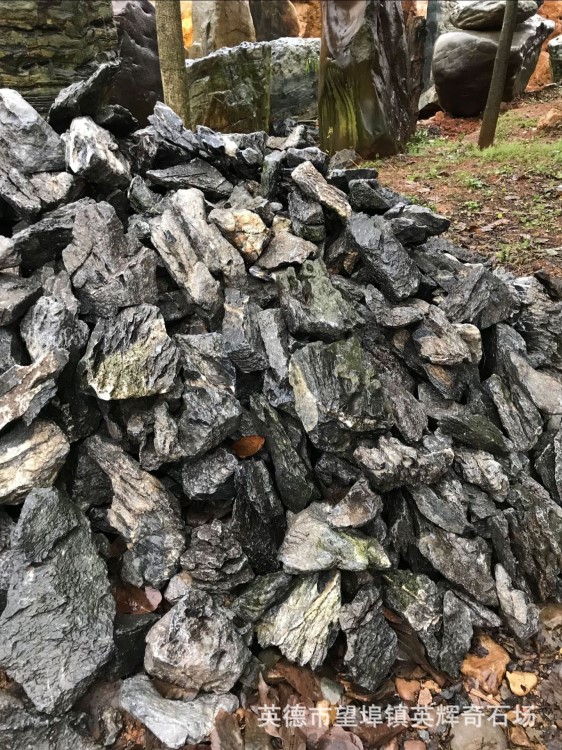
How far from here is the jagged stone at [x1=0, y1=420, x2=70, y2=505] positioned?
144 inches

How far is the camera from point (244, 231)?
15.8 feet

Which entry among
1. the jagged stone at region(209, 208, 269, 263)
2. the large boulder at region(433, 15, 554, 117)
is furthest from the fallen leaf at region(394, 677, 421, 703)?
the large boulder at region(433, 15, 554, 117)

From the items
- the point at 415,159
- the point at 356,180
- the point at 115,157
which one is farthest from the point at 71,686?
the point at 415,159

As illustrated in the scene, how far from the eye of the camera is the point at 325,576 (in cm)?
376

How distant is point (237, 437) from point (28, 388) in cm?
152

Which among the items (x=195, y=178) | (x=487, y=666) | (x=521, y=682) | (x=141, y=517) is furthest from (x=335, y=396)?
(x=195, y=178)

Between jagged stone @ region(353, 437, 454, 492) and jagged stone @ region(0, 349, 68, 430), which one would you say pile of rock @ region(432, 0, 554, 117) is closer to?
jagged stone @ region(353, 437, 454, 492)

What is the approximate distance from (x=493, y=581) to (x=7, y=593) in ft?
10.8

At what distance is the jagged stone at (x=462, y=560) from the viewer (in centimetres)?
386

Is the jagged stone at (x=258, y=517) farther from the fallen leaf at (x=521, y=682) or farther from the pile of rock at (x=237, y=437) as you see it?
the fallen leaf at (x=521, y=682)

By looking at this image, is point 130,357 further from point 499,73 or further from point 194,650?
point 499,73

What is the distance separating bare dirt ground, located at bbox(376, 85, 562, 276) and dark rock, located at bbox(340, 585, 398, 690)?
13.4 feet

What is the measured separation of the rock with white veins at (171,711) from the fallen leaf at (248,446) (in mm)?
1604

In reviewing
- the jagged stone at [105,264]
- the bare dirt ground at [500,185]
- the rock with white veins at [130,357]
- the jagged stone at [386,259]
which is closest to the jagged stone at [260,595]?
the rock with white veins at [130,357]
